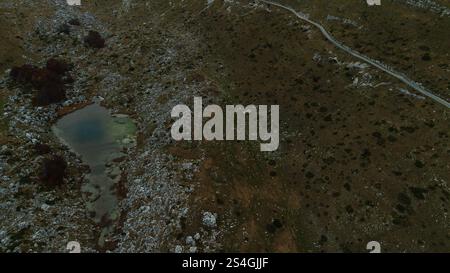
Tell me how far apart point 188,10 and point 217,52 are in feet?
78.1

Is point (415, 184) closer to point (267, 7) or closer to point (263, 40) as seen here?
point (263, 40)

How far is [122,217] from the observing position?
52.5 m

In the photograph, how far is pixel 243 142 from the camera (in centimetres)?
6300

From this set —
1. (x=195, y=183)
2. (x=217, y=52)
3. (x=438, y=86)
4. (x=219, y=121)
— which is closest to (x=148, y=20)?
(x=217, y=52)

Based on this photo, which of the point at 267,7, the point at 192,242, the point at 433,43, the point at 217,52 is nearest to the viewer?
the point at 192,242

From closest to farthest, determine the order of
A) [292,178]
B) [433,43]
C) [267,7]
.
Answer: [292,178]
[433,43]
[267,7]

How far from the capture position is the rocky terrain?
49.4 meters

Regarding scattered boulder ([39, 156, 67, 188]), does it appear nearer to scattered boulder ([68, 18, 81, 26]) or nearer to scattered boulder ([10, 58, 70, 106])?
scattered boulder ([10, 58, 70, 106])

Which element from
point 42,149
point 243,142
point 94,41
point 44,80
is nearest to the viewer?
point 42,149

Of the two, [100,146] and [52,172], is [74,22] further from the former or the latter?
[52,172]

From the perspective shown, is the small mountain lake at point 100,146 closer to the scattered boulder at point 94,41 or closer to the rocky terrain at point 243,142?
the rocky terrain at point 243,142

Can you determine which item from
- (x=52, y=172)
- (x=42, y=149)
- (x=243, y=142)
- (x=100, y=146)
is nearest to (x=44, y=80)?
(x=42, y=149)

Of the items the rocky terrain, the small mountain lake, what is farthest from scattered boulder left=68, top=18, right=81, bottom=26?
the small mountain lake

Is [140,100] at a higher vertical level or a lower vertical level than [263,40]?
lower
